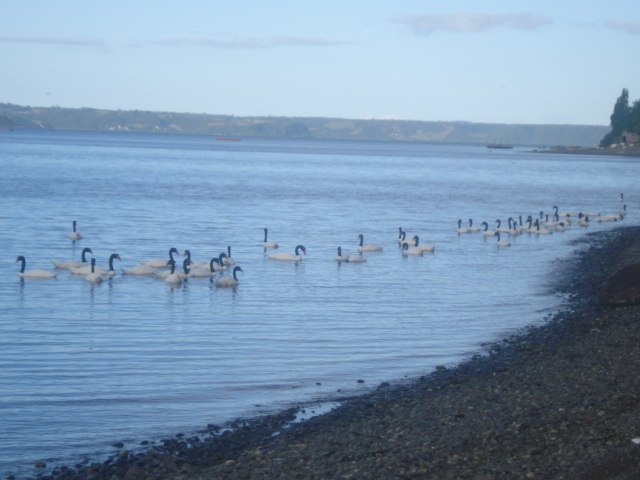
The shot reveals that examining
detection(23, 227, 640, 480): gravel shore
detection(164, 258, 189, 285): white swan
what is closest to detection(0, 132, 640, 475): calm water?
detection(164, 258, 189, 285): white swan

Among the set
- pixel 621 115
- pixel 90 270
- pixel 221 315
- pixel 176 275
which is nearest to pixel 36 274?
pixel 90 270

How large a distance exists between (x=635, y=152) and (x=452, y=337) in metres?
136

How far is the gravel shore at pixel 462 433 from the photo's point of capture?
8711 millimetres

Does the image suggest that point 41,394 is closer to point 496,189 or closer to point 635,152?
point 496,189

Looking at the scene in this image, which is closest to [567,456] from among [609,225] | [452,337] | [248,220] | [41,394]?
[41,394]

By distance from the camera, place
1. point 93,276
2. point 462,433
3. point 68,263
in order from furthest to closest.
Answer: point 68,263 → point 93,276 → point 462,433

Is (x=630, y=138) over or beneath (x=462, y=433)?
over

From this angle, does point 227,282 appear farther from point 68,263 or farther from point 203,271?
point 68,263

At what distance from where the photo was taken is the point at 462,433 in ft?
32.6

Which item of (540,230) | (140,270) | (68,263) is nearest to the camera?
(140,270)

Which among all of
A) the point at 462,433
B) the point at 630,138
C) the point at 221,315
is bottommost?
the point at 221,315

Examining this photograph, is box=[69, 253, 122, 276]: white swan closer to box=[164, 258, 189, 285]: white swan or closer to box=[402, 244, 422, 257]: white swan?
box=[164, 258, 189, 285]: white swan

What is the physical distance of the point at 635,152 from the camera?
145m

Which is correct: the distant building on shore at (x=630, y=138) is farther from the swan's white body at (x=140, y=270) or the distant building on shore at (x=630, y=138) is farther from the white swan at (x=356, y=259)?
the swan's white body at (x=140, y=270)
